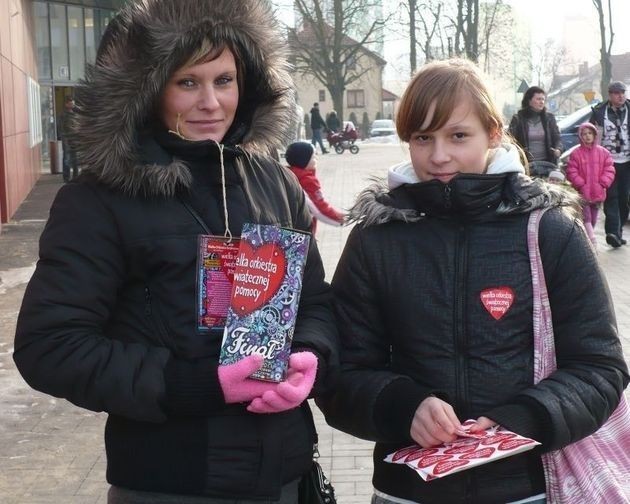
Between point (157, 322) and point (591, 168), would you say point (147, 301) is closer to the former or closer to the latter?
point (157, 322)

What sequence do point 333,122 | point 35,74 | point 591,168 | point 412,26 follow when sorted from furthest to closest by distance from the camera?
point 412,26, point 333,122, point 35,74, point 591,168

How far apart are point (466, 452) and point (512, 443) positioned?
4.0 inches

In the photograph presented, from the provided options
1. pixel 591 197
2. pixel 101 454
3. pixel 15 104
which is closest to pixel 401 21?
pixel 15 104

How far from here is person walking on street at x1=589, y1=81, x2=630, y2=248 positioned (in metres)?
13.2

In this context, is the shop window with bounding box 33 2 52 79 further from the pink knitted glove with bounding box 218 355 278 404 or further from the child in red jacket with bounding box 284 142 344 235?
the pink knitted glove with bounding box 218 355 278 404

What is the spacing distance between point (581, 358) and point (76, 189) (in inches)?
48.3

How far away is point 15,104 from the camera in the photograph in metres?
19.3

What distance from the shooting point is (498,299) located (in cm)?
254

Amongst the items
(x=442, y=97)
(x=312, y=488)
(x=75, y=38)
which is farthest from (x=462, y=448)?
(x=75, y=38)

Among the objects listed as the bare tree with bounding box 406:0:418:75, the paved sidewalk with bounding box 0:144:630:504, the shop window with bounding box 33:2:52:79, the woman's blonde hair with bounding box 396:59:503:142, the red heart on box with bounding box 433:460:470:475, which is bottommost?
the paved sidewalk with bounding box 0:144:630:504

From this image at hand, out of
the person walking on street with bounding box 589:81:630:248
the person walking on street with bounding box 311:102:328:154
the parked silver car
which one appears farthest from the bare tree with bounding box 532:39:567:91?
the person walking on street with bounding box 589:81:630:248

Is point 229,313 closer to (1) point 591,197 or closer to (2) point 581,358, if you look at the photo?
(2) point 581,358

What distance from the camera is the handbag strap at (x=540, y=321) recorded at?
2525mm

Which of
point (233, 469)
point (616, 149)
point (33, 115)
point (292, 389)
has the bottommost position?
point (233, 469)
